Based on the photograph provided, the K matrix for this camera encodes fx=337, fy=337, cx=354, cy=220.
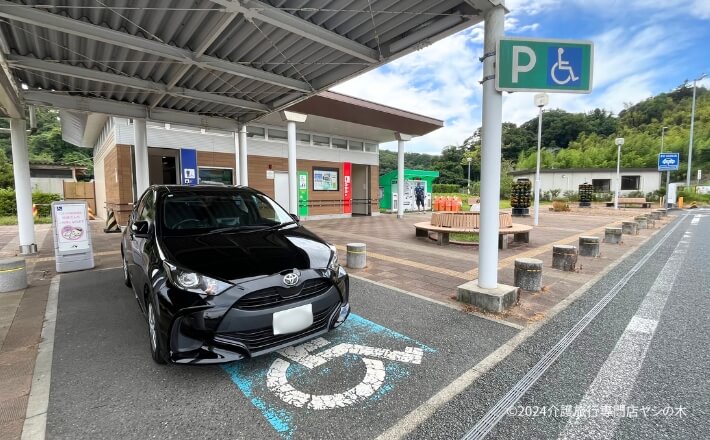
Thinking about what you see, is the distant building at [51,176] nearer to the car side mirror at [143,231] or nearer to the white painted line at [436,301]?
the car side mirror at [143,231]

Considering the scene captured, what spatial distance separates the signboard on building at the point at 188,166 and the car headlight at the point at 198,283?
34.1ft

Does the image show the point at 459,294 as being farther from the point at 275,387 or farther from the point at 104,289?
the point at 104,289

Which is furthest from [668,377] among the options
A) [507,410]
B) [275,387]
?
[275,387]

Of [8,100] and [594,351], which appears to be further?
[8,100]

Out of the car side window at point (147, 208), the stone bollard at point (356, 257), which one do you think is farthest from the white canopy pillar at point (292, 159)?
the car side window at point (147, 208)

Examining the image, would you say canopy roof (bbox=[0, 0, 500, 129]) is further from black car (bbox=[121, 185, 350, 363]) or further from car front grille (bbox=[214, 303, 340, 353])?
car front grille (bbox=[214, 303, 340, 353])

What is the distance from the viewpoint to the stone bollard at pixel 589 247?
24.2 ft

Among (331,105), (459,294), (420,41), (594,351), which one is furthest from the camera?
(331,105)

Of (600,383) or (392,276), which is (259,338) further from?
(392,276)

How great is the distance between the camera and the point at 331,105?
38.7 ft

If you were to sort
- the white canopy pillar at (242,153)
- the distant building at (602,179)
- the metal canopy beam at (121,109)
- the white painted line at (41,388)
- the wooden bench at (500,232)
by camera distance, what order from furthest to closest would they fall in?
the distant building at (602,179)
the white canopy pillar at (242,153)
the wooden bench at (500,232)
the metal canopy beam at (121,109)
the white painted line at (41,388)

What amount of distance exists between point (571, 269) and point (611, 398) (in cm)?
429

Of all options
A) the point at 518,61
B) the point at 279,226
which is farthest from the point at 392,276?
the point at 518,61

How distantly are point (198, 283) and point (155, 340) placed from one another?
784mm
